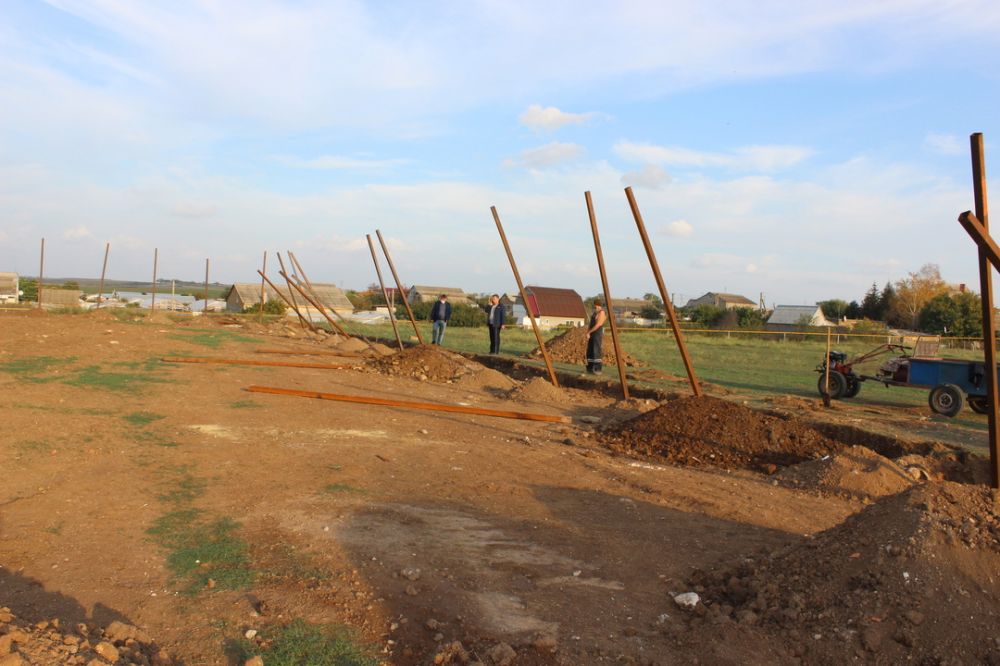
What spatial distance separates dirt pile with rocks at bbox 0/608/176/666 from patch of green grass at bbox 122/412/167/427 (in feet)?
19.0

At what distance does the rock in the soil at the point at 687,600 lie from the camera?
14.3 ft

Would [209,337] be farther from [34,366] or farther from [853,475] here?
[853,475]

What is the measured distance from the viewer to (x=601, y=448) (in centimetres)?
927

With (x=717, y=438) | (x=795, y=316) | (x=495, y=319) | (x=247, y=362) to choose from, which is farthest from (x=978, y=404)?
(x=795, y=316)

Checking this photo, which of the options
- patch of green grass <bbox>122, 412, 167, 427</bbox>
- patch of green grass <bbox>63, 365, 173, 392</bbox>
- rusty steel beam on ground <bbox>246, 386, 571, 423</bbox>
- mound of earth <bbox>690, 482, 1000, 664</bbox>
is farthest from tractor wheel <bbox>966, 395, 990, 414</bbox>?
patch of green grass <bbox>63, 365, 173, 392</bbox>

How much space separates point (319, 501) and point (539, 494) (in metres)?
1.88

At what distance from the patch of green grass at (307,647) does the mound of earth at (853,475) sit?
17.0 feet

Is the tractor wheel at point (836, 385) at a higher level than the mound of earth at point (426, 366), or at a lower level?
lower

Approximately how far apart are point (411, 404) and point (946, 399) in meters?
8.09

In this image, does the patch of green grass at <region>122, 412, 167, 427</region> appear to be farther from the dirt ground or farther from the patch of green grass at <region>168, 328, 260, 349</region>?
the patch of green grass at <region>168, 328, 260, 349</region>

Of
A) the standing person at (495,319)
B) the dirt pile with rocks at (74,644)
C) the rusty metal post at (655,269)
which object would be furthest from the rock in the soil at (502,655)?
the standing person at (495,319)

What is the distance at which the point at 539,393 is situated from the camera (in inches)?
521

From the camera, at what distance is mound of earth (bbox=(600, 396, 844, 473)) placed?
8.82m

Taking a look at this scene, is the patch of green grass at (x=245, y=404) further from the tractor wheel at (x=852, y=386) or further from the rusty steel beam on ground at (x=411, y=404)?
the tractor wheel at (x=852, y=386)
